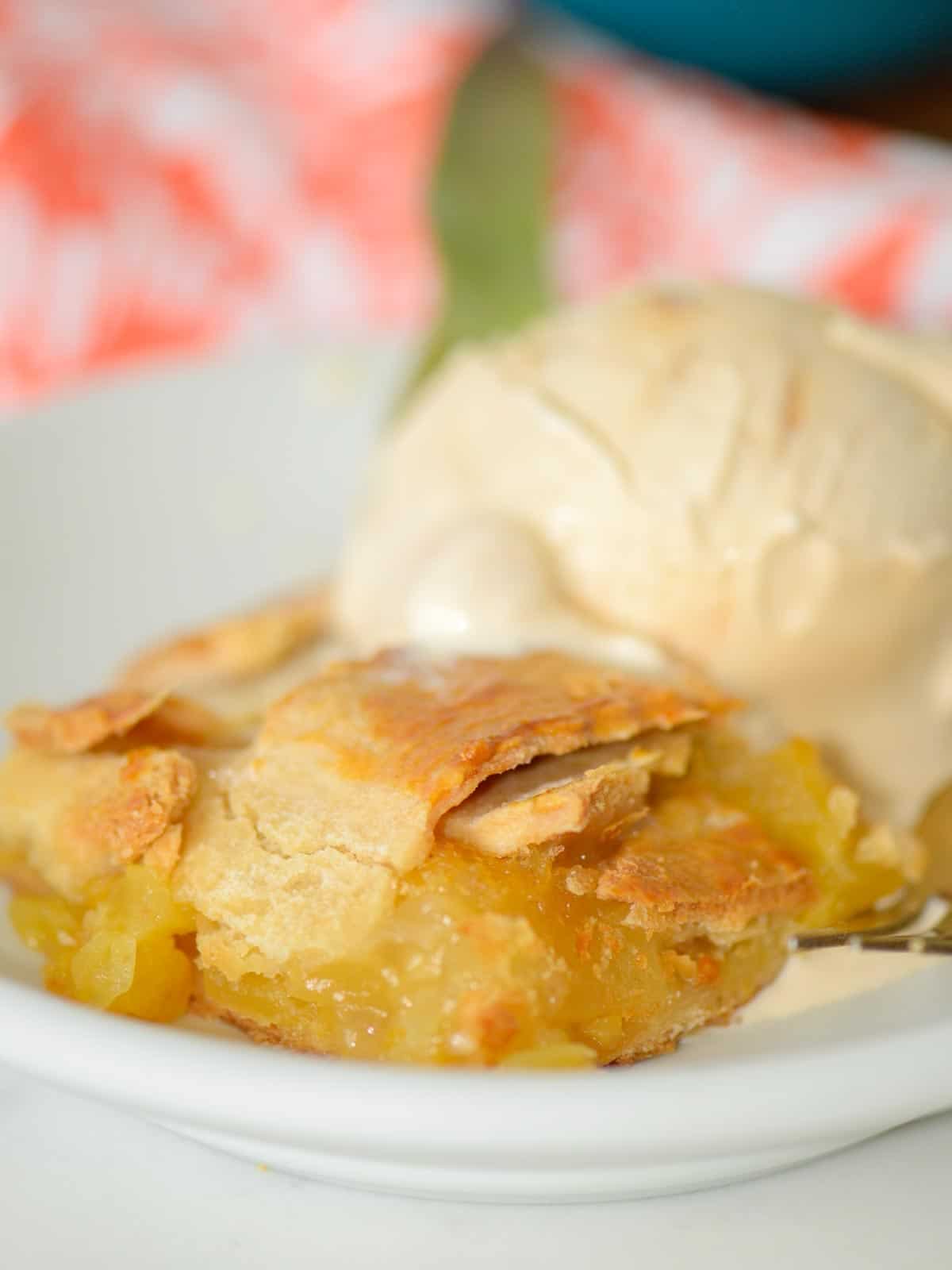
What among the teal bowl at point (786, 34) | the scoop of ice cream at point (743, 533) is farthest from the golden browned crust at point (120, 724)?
the teal bowl at point (786, 34)

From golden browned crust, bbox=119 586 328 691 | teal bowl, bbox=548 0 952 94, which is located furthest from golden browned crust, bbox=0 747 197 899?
teal bowl, bbox=548 0 952 94

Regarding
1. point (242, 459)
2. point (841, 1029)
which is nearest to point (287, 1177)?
point (841, 1029)

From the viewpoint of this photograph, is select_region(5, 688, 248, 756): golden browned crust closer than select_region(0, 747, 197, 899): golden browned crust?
No

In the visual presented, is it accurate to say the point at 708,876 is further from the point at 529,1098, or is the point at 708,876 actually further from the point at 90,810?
the point at 90,810

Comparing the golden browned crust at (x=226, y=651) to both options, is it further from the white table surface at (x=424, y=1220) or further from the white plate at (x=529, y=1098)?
the white table surface at (x=424, y=1220)

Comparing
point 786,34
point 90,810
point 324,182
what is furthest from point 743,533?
point 786,34

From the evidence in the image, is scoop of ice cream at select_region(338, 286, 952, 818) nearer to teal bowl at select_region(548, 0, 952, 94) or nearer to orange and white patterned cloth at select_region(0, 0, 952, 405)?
orange and white patterned cloth at select_region(0, 0, 952, 405)

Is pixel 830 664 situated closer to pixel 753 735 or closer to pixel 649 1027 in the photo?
pixel 753 735
